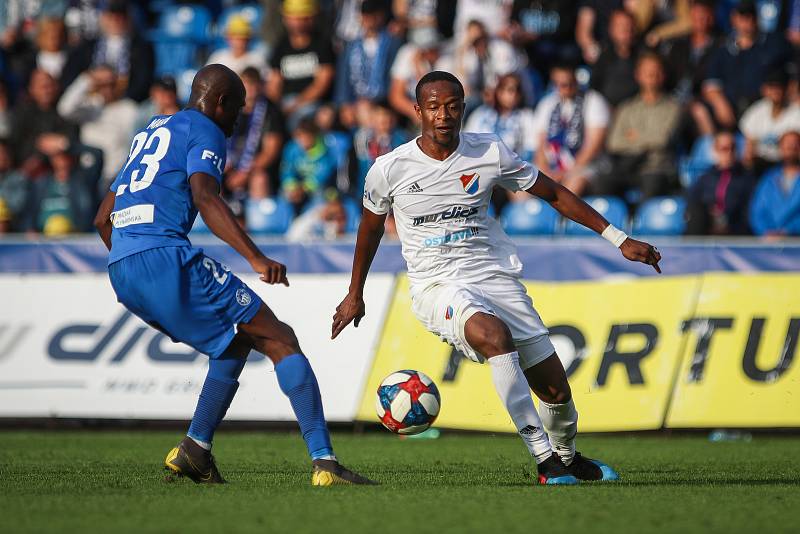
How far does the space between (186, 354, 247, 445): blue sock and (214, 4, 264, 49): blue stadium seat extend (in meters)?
12.7

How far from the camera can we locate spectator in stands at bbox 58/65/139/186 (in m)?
17.8

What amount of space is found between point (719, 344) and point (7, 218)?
31.6 feet

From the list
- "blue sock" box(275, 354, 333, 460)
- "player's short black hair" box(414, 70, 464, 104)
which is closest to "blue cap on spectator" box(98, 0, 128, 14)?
"player's short black hair" box(414, 70, 464, 104)

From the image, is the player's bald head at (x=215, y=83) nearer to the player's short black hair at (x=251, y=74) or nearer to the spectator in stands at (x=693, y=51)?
the player's short black hair at (x=251, y=74)

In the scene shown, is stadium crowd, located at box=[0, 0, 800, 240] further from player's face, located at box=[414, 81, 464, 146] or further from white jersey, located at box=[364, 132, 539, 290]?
player's face, located at box=[414, 81, 464, 146]

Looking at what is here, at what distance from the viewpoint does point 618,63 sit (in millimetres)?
16156

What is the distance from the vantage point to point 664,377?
11664mm

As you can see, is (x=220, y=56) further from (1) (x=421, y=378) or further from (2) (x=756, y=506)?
(2) (x=756, y=506)

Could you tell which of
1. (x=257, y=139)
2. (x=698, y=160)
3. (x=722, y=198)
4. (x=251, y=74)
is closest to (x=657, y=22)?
(x=698, y=160)

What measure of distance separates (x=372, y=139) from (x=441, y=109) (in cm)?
852

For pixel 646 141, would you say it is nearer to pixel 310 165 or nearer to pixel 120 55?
pixel 310 165

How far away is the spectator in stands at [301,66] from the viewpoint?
1781 centimetres

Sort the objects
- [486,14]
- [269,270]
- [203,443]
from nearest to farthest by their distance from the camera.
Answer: [269,270] → [203,443] → [486,14]

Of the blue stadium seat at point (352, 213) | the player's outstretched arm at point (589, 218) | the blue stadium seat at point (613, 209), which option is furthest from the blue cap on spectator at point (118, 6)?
the player's outstretched arm at point (589, 218)
